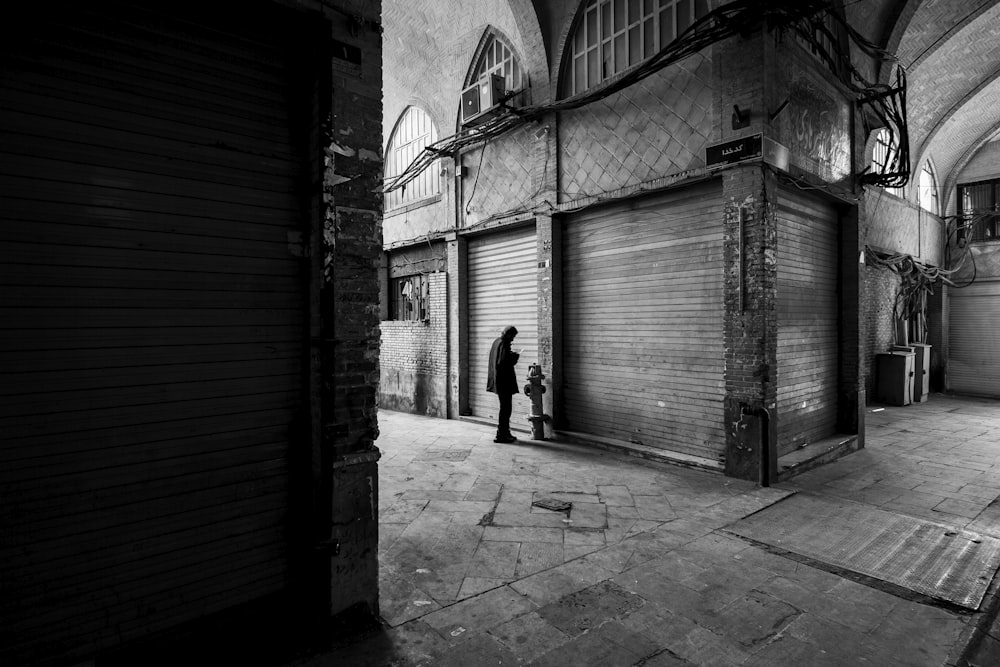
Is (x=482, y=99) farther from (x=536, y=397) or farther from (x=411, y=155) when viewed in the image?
(x=536, y=397)

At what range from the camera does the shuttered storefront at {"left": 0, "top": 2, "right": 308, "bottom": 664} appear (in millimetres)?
2648

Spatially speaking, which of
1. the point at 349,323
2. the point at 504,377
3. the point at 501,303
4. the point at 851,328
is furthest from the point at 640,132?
the point at 349,323

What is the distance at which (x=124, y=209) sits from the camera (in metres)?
2.88

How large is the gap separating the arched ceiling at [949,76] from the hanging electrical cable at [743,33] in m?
0.85

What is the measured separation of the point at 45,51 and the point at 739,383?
6828 mm

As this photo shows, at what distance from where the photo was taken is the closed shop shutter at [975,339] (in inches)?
576

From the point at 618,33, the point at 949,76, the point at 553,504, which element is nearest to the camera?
the point at 553,504

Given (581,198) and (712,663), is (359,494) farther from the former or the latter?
(581,198)

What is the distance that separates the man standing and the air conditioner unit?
4.07 metres

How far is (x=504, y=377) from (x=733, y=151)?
4678 millimetres

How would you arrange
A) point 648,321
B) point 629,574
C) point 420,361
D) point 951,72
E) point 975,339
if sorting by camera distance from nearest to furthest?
point 629,574
point 648,321
point 951,72
point 420,361
point 975,339

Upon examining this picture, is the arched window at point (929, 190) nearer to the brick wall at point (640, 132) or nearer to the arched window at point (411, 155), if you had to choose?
the brick wall at point (640, 132)

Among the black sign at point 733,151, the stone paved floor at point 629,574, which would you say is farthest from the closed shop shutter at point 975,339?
the black sign at point 733,151

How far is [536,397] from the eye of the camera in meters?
8.82
